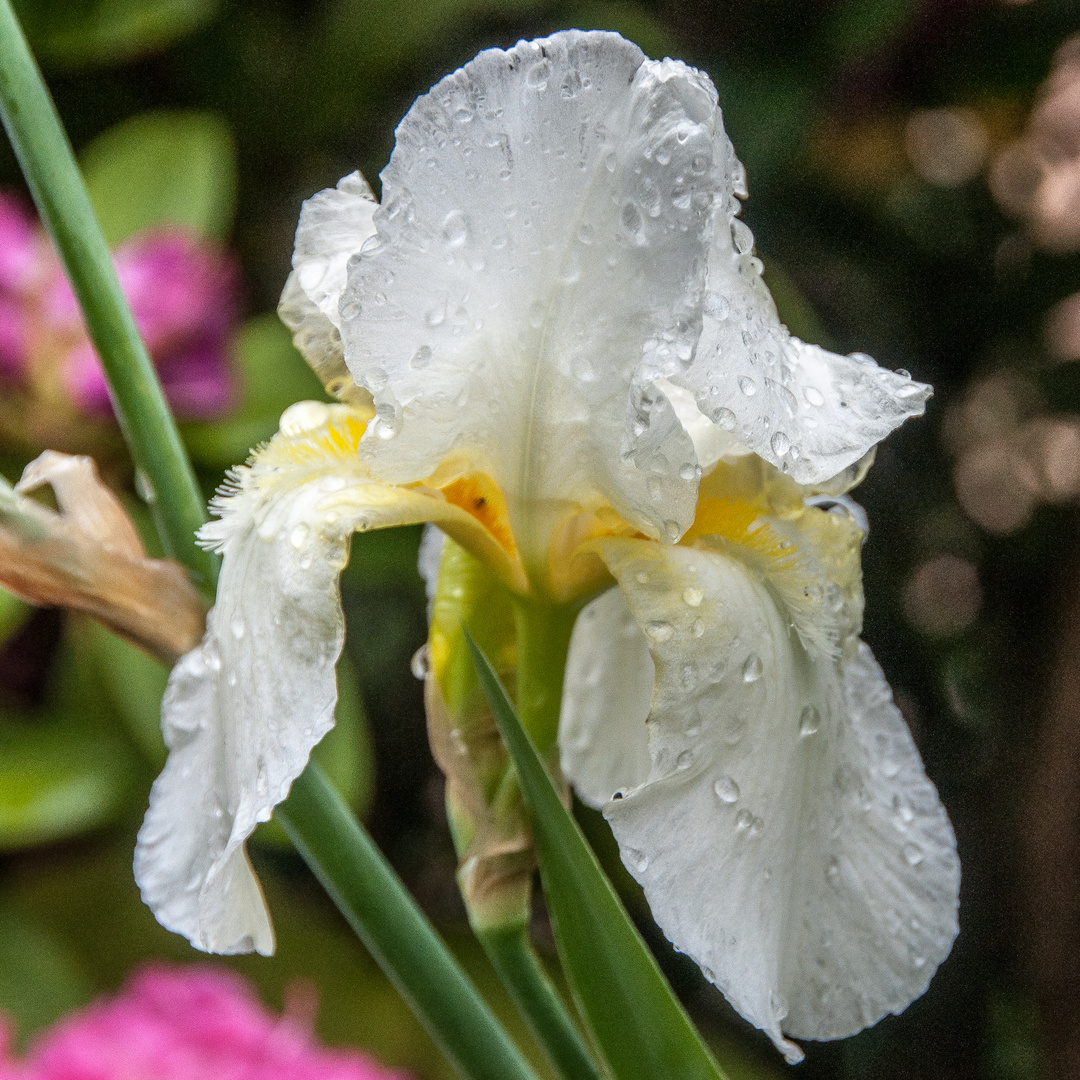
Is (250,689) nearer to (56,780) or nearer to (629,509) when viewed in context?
(629,509)

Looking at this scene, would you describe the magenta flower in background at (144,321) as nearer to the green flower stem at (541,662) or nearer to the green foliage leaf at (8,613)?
the green foliage leaf at (8,613)

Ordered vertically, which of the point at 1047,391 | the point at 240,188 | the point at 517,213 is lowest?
the point at 1047,391

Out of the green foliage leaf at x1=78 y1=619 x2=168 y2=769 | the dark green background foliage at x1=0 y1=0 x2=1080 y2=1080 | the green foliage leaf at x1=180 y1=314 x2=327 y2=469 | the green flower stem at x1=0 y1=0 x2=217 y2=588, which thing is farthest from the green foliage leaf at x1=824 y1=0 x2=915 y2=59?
the green flower stem at x1=0 y1=0 x2=217 y2=588

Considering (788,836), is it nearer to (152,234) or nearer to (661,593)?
(661,593)

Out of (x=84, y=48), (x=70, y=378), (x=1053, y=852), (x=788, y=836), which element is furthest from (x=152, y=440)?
(x=1053, y=852)

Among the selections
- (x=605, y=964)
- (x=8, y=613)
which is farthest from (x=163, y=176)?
(x=605, y=964)

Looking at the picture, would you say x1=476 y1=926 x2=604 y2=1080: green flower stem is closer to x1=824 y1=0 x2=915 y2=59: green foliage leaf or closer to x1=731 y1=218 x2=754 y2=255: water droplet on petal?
x1=731 y1=218 x2=754 y2=255: water droplet on petal
